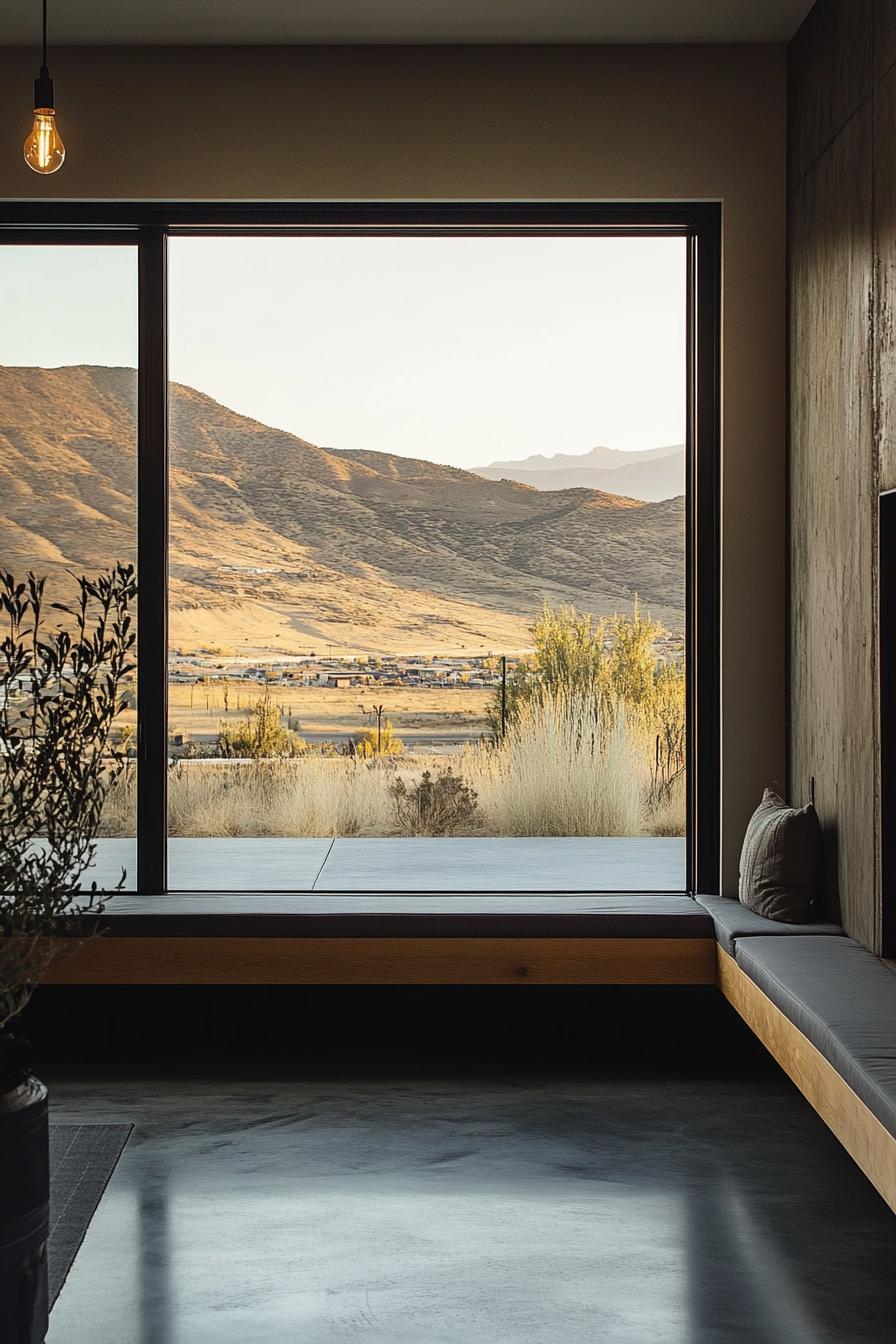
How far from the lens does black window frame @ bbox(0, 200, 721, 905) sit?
14.9ft

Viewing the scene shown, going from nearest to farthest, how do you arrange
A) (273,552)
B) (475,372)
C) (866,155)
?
(866,155), (475,372), (273,552)

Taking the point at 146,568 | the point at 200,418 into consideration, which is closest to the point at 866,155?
the point at 146,568

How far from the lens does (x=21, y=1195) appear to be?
2072mm

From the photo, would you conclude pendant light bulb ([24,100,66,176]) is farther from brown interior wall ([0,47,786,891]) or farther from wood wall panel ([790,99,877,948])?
wood wall panel ([790,99,877,948])

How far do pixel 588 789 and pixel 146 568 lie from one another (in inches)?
84.0

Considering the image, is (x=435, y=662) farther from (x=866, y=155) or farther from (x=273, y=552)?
(x=866, y=155)

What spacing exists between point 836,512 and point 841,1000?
4.87 feet

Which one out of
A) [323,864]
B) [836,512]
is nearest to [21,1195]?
[323,864]

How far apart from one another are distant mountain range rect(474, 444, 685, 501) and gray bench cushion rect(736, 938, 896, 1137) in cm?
329

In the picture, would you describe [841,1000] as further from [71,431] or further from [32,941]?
[71,431]

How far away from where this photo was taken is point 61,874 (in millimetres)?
2117

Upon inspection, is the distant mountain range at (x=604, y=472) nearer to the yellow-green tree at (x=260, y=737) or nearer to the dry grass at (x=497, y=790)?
the dry grass at (x=497, y=790)

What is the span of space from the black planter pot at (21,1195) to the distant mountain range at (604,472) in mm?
4977

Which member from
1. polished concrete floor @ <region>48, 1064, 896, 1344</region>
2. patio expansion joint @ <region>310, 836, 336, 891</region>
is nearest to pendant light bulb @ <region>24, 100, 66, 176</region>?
patio expansion joint @ <region>310, 836, 336, 891</region>
